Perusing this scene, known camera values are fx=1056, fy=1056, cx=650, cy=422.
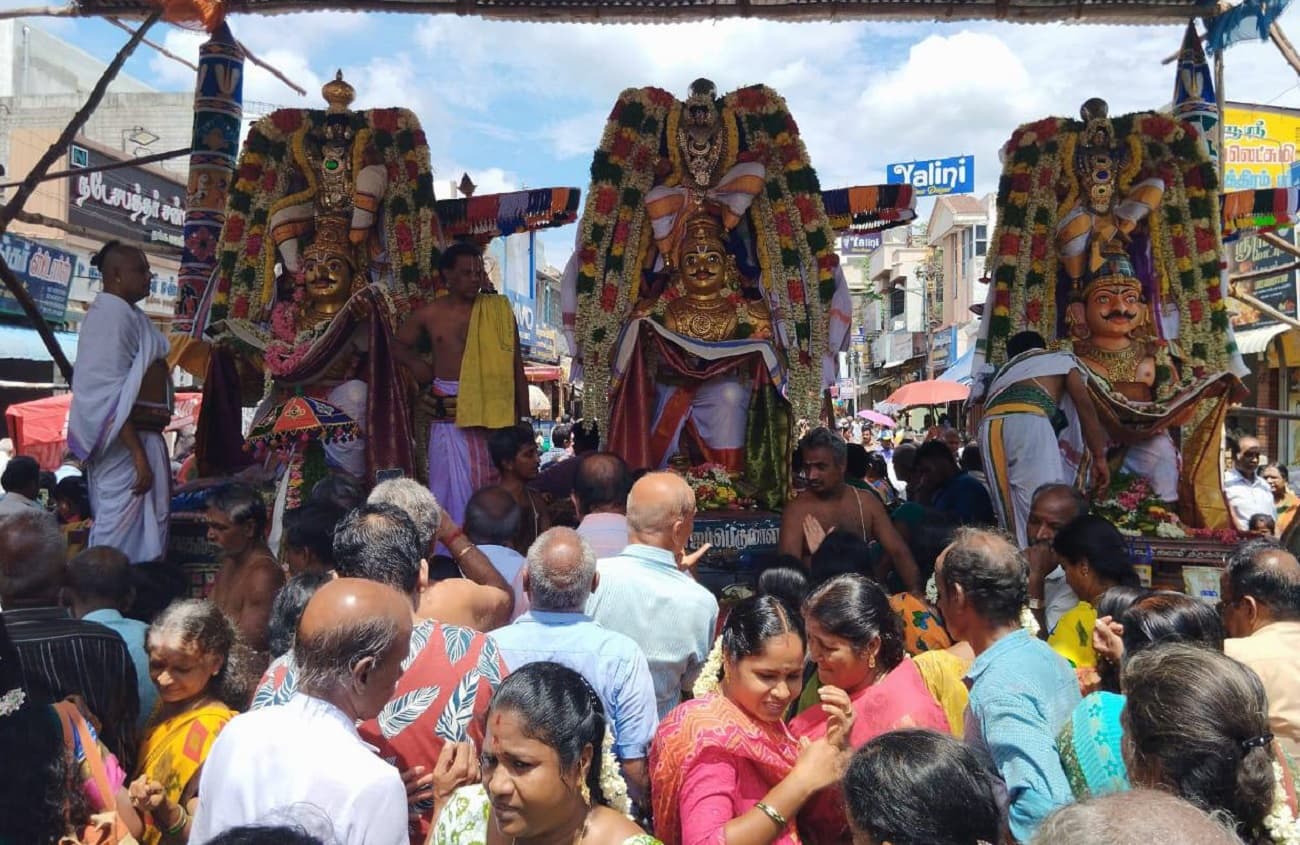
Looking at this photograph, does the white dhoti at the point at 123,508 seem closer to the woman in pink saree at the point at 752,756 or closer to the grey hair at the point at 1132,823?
the woman in pink saree at the point at 752,756

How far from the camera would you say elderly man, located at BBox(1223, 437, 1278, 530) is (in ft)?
25.6

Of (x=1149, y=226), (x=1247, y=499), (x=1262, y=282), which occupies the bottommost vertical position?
(x=1247, y=499)

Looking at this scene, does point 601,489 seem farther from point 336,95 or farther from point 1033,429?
point 336,95

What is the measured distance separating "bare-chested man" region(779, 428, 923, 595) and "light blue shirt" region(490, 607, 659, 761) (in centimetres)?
249

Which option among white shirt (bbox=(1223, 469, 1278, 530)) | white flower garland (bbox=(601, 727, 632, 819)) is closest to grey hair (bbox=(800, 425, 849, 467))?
white flower garland (bbox=(601, 727, 632, 819))

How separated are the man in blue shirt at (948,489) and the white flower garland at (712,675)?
12.8ft

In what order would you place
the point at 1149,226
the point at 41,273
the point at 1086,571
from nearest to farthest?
1. the point at 1086,571
2. the point at 1149,226
3. the point at 41,273

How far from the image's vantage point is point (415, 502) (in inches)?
125

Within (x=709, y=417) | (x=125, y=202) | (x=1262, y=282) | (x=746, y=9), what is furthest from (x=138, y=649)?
(x=125, y=202)

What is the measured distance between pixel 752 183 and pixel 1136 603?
4.92 metres

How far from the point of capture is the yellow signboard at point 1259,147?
40.6 ft

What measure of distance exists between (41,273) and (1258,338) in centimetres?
1689


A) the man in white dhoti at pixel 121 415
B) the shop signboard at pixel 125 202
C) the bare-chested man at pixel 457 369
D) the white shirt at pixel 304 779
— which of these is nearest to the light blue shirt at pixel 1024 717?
the white shirt at pixel 304 779

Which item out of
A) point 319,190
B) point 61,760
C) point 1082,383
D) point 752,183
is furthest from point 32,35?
point 61,760
